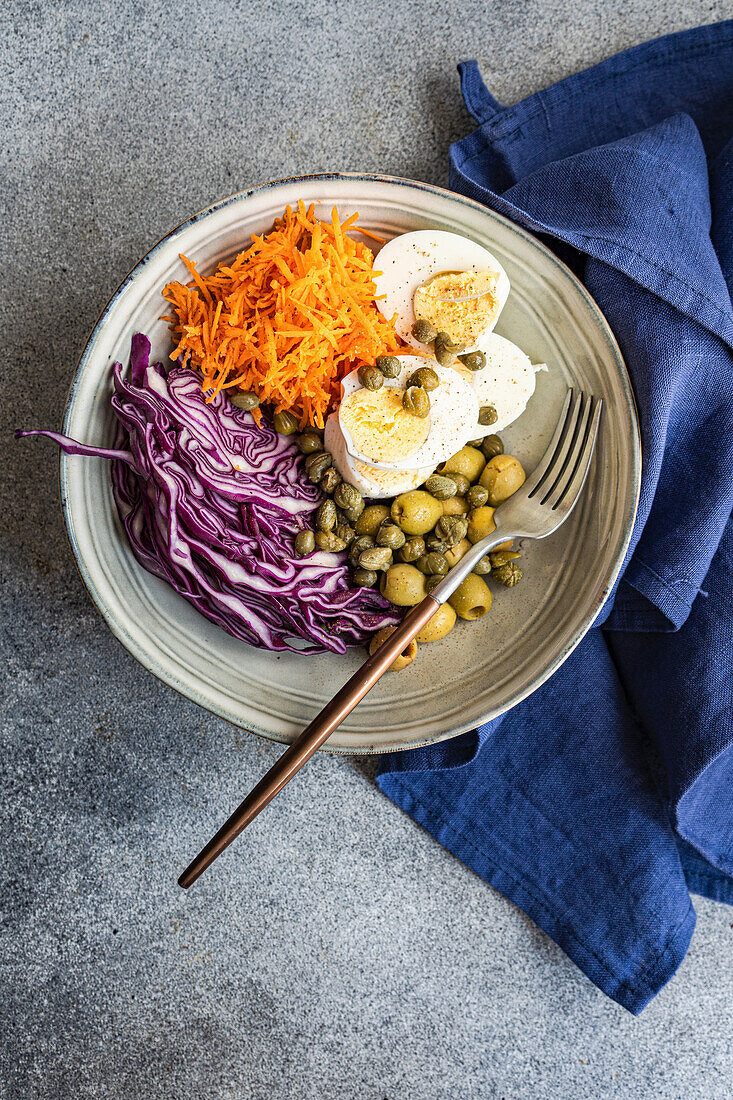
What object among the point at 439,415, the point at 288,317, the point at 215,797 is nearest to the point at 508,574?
the point at 439,415

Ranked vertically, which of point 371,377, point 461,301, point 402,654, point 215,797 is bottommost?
point 215,797

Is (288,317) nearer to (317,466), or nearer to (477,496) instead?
(317,466)

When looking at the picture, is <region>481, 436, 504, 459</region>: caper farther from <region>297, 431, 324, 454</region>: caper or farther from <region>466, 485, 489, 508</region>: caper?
<region>297, 431, 324, 454</region>: caper

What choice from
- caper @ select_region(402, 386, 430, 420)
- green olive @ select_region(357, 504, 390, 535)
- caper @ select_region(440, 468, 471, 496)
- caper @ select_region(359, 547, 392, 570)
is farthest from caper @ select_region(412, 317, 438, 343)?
caper @ select_region(359, 547, 392, 570)

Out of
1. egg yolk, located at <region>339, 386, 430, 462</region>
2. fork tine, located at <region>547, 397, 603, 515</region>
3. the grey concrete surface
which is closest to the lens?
egg yolk, located at <region>339, 386, 430, 462</region>

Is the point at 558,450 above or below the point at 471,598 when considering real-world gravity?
above

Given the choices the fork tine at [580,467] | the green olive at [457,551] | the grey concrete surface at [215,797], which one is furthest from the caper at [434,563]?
the grey concrete surface at [215,797]
